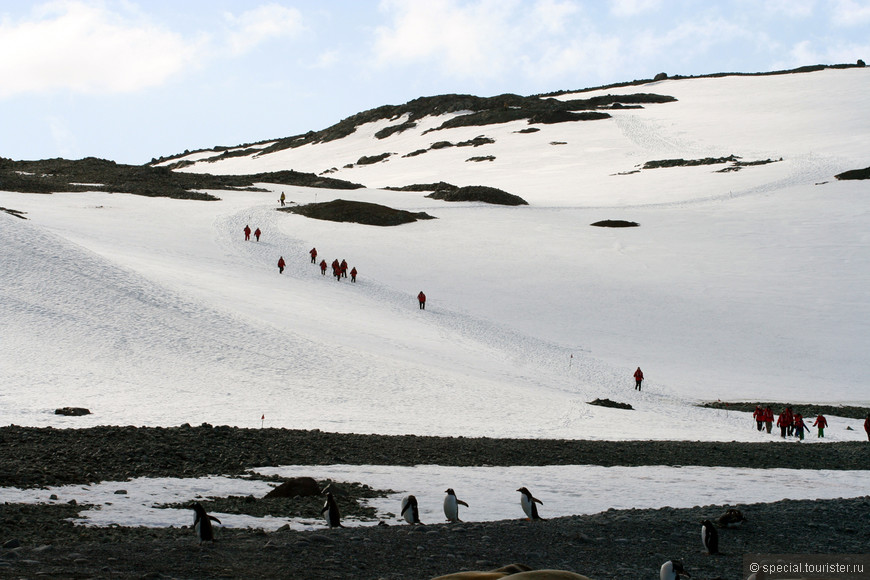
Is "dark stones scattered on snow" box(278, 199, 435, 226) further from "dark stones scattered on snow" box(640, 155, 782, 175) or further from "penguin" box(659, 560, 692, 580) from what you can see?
"penguin" box(659, 560, 692, 580)

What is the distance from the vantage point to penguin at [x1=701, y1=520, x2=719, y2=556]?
10523 mm

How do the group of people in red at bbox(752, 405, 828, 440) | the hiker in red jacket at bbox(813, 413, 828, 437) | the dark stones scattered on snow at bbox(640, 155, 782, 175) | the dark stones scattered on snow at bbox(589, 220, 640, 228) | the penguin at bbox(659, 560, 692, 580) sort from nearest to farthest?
1. the penguin at bbox(659, 560, 692, 580)
2. the group of people in red at bbox(752, 405, 828, 440)
3. the hiker in red jacket at bbox(813, 413, 828, 437)
4. the dark stones scattered on snow at bbox(589, 220, 640, 228)
5. the dark stones scattered on snow at bbox(640, 155, 782, 175)

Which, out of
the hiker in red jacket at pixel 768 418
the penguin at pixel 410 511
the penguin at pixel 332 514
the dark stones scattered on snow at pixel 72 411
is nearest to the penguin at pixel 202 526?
the penguin at pixel 332 514

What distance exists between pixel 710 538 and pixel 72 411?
14762mm

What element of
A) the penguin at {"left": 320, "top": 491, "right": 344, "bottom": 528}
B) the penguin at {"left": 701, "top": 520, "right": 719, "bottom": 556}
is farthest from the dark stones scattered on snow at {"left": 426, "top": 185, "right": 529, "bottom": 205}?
the penguin at {"left": 701, "top": 520, "right": 719, "bottom": 556}

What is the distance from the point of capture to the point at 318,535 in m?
10.1

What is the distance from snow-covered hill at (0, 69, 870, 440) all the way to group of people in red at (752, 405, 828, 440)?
655mm

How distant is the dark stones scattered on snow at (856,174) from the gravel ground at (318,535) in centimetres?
5905

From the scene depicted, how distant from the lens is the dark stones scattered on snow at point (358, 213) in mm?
57938

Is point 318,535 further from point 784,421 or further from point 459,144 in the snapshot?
point 459,144

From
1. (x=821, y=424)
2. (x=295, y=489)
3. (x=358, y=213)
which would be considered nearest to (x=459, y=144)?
(x=358, y=213)

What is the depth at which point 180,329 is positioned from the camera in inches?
1152

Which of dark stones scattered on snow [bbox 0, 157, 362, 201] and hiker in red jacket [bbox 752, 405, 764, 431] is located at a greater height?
dark stones scattered on snow [bbox 0, 157, 362, 201]

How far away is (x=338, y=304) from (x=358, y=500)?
25.0 m
